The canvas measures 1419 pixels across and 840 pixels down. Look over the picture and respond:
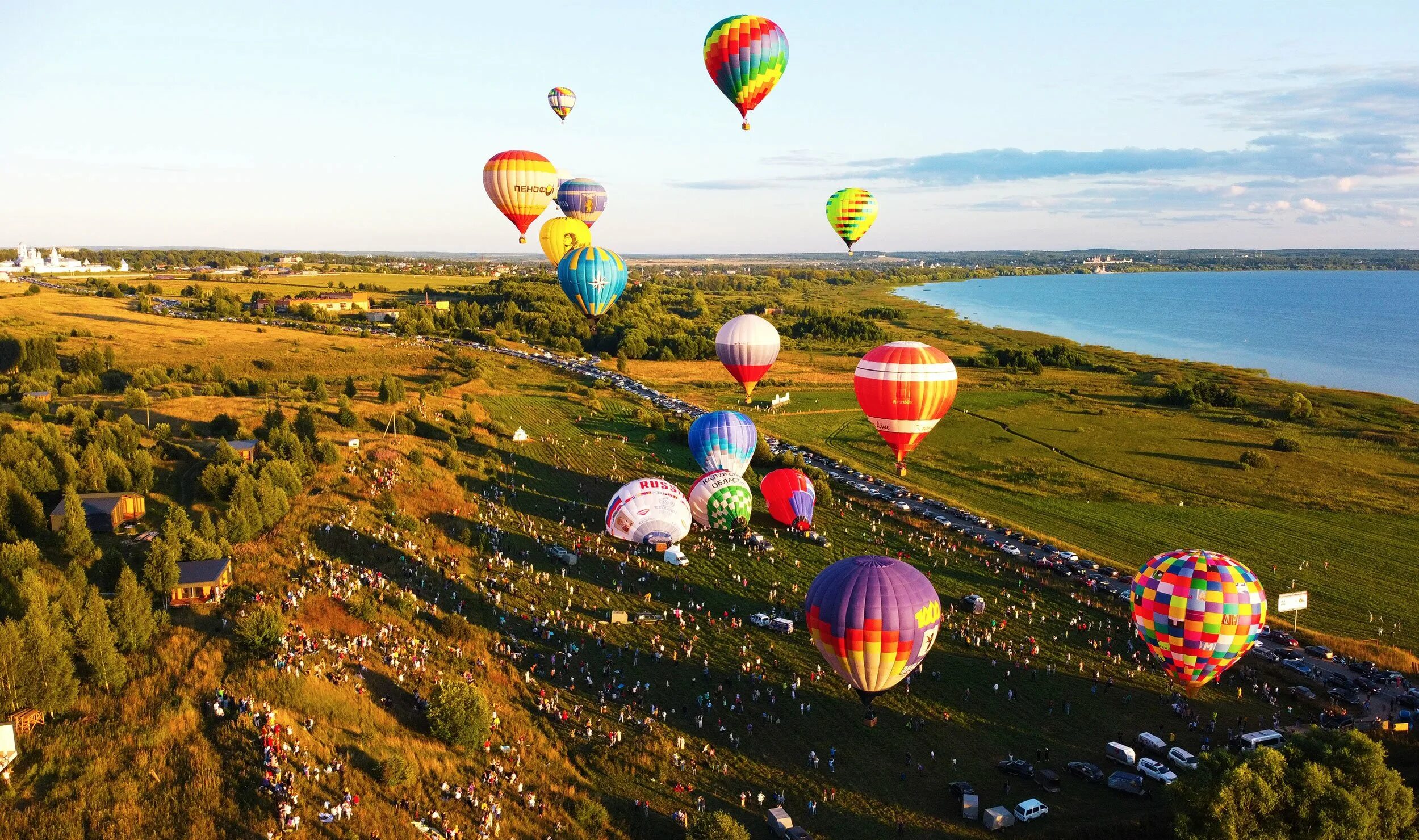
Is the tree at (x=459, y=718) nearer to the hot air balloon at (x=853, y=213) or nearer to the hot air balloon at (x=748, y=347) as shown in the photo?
the hot air balloon at (x=748, y=347)

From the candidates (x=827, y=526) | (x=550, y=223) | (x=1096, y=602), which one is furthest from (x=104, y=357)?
(x=1096, y=602)

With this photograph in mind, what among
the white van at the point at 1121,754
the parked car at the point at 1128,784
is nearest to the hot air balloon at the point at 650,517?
the white van at the point at 1121,754

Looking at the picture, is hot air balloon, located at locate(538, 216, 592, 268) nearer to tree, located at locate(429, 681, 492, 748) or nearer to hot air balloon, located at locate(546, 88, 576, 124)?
hot air balloon, located at locate(546, 88, 576, 124)

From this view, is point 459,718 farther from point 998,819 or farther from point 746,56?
point 746,56

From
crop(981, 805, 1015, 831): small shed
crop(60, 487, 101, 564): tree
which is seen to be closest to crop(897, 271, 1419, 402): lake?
crop(981, 805, 1015, 831): small shed

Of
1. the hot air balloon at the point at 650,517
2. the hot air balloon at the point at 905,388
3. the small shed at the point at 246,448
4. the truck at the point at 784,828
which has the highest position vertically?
the hot air balloon at the point at 905,388

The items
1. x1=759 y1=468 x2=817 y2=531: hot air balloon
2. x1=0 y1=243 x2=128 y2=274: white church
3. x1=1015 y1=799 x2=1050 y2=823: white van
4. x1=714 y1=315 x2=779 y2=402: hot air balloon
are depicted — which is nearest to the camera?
x1=1015 y1=799 x2=1050 y2=823: white van
